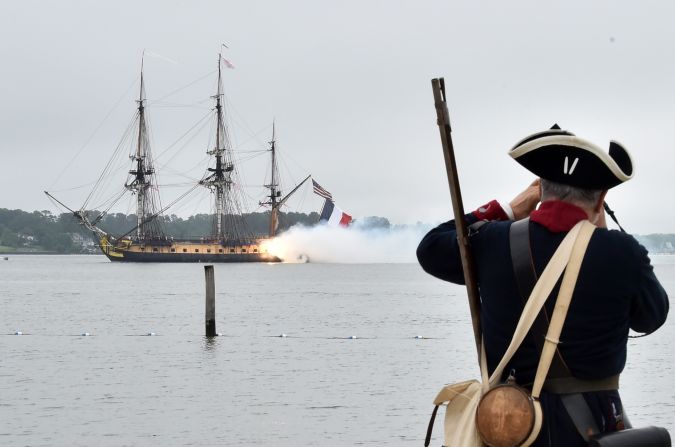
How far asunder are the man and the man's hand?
124mm

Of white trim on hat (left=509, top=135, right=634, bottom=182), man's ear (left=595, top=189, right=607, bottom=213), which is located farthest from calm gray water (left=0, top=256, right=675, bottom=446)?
white trim on hat (left=509, top=135, right=634, bottom=182)

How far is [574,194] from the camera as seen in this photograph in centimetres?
466

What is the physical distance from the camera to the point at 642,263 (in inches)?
180

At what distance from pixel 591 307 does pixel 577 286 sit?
0.38 feet

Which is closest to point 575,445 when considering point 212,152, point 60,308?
point 60,308

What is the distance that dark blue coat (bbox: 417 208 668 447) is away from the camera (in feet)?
14.9

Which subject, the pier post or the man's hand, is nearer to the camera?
the man's hand

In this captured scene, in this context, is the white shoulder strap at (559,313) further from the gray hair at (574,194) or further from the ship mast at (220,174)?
the ship mast at (220,174)

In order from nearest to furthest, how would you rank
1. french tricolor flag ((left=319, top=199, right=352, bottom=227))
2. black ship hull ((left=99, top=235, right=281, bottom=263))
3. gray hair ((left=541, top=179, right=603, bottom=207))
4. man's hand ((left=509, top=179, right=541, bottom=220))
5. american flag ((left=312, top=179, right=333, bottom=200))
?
gray hair ((left=541, top=179, right=603, bottom=207)) < man's hand ((left=509, top=179, right=541, bottom=220)) < american flag ((left=312, top=179, right=333, bottom=200)) < french tricolor flag ((left=319, top=199, right=352, bottom=227)) < black ship hull ((left=99, top=235, right=281, bottom=263))

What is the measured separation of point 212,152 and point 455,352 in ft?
473

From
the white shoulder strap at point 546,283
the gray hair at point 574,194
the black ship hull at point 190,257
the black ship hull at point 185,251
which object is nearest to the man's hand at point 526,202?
the gray hair at point 574,194

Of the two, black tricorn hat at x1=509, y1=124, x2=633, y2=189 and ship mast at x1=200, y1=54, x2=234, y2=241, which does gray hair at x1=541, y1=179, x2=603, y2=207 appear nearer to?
black tricorn hat at x1=509, y1=124, x2=633, y2=189

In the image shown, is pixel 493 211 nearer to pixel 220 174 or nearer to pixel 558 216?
pixel 558 216

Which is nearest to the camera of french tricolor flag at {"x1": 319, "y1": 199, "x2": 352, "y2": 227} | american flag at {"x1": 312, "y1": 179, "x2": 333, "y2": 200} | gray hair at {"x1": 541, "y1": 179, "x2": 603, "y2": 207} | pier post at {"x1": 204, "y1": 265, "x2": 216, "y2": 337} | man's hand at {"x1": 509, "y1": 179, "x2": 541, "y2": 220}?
gray hair at {"x1": 541, "y1": 179, "x2": 603, "y2": 207}
